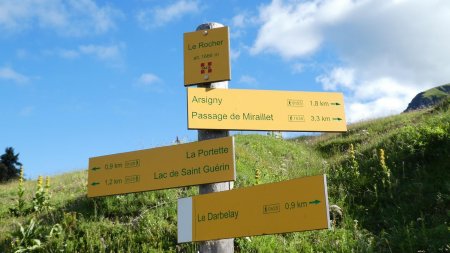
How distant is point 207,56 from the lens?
18.1 feet

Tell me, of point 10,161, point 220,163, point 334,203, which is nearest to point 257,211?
point 220,163

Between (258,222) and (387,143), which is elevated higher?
(387,143)

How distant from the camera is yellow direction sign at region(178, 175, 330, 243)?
4.29 meters

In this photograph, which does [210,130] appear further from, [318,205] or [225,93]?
[318,205]

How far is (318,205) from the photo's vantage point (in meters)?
4.26

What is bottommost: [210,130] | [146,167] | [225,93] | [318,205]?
[318,205]

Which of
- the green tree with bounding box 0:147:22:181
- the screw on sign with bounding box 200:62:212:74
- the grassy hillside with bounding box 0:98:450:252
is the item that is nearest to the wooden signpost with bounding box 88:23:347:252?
the screw on sign with bounding box 200:62:212:74

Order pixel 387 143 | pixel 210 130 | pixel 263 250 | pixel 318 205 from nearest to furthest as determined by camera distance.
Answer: pixel 318 205
pixel 210 130
pixel 263 250
pixel 387 143

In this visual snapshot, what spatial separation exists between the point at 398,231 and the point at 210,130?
14.9ft

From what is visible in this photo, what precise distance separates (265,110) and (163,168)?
1.41 m

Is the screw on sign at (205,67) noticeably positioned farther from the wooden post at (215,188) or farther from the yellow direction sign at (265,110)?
the yellow direction sign at (265,110)

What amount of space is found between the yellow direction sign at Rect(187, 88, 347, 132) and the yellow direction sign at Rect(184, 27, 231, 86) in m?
0.23

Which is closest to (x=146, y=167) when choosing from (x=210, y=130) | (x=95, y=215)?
(x=210, y=130)

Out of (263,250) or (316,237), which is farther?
(316,237)
